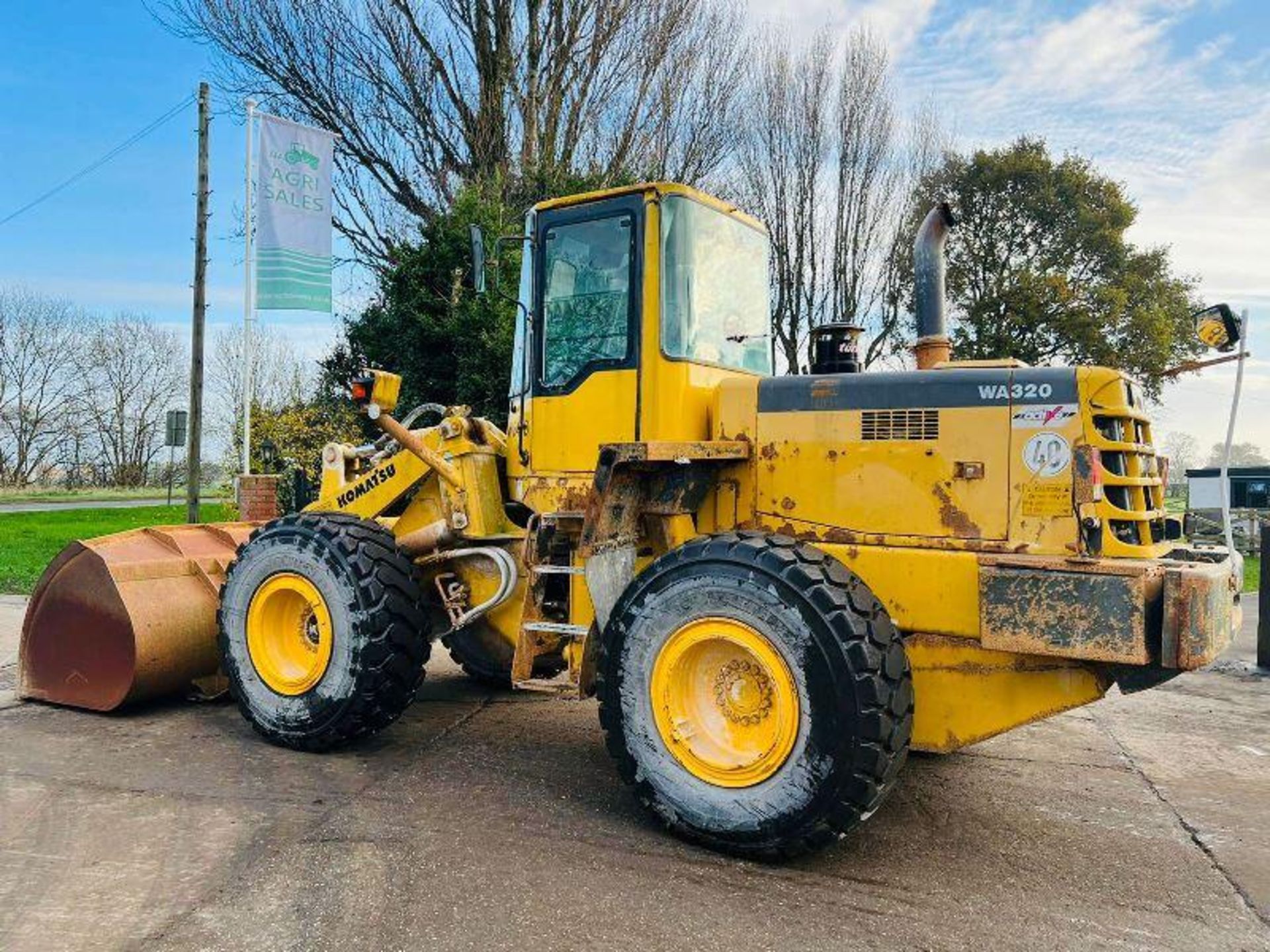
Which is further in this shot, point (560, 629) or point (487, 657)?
point (487, 657)

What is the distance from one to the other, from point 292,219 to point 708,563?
34.3 ft

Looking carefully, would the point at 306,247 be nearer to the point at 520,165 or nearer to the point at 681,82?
the point at 520,165

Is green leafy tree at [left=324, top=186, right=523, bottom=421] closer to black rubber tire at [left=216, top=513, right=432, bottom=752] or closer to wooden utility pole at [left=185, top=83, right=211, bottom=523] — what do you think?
wooden utility pole at [left=185, top=83, right=211, bottom=523]

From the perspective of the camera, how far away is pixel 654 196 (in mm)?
4727

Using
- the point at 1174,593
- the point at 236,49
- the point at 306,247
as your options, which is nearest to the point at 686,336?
the point at 1174,593

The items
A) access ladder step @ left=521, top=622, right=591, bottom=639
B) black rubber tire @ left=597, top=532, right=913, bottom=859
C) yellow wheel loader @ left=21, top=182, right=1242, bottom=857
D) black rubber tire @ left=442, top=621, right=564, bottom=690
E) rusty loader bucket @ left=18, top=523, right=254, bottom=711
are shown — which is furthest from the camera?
rusty loader bucket @ left=18, top=523, right=254, bottom=711

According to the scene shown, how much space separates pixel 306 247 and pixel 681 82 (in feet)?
30.1

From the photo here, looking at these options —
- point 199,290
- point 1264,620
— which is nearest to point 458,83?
point 199,290

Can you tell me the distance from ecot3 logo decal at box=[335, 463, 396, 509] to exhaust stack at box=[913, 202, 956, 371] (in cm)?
304

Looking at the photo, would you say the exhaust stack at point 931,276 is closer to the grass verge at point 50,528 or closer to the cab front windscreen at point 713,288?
the cab front windscreen at point 713,288

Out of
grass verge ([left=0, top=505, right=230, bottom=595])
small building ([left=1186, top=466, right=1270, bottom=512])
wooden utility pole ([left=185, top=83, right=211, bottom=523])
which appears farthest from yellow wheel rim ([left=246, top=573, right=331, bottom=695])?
small building ([left=1186, top=466, right=1270, bottom=512])

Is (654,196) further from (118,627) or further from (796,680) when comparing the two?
(118,627)

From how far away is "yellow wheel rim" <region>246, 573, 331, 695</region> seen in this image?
517 centimetres

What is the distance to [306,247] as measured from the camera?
12602mm
